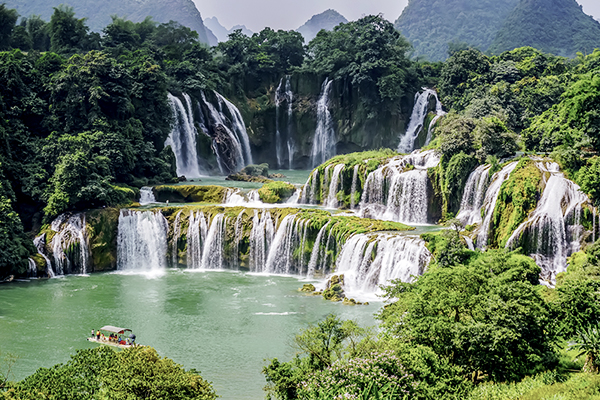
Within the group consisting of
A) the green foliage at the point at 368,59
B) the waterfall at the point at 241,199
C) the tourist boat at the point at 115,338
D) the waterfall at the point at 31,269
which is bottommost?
the tourist boat at the point at 115,338

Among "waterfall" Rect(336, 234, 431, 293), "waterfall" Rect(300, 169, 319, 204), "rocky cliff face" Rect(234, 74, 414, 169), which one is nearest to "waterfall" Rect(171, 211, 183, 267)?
"waterfall" Rect(300, 169, 319, 204)

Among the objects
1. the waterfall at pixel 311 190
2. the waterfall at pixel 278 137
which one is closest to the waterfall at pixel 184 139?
the waterfall at pixel 278 137

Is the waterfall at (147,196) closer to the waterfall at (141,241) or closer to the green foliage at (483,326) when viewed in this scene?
the waterfall at (141,241)

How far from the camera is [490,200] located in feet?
87.4

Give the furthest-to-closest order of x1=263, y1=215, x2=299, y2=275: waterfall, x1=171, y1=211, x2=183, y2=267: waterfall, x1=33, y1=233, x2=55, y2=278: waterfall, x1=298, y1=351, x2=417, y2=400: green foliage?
1. x1=171, y1=211, x2=183, y2=267: waterfall
2. x1=263, y1=215, x2=299, y2=275: waterfall
3. x1=33, y1=233, x2=55, y2=278: waterfall
4. x1=298, y1=351, x2=417, y2=400: green foliage

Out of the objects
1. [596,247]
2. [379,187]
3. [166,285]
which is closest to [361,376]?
[596,247]

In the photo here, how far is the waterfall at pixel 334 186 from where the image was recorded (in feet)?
121

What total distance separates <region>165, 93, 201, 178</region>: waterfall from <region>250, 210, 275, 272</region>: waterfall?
17.3m

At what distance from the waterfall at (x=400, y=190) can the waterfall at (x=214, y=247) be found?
8.30 metres

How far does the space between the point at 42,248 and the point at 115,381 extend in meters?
21.0

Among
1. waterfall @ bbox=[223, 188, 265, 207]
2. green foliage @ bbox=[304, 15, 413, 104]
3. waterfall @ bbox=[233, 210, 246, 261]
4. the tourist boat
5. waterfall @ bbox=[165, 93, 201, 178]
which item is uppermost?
green foliage @ bbox=[304, 15, 413, 104]

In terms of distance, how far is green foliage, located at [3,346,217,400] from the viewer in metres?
11.5

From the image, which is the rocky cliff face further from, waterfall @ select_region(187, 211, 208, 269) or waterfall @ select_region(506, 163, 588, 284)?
waterfall @ select_region(506, 163, 588, 284)

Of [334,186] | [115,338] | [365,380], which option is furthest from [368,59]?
[365,380]
